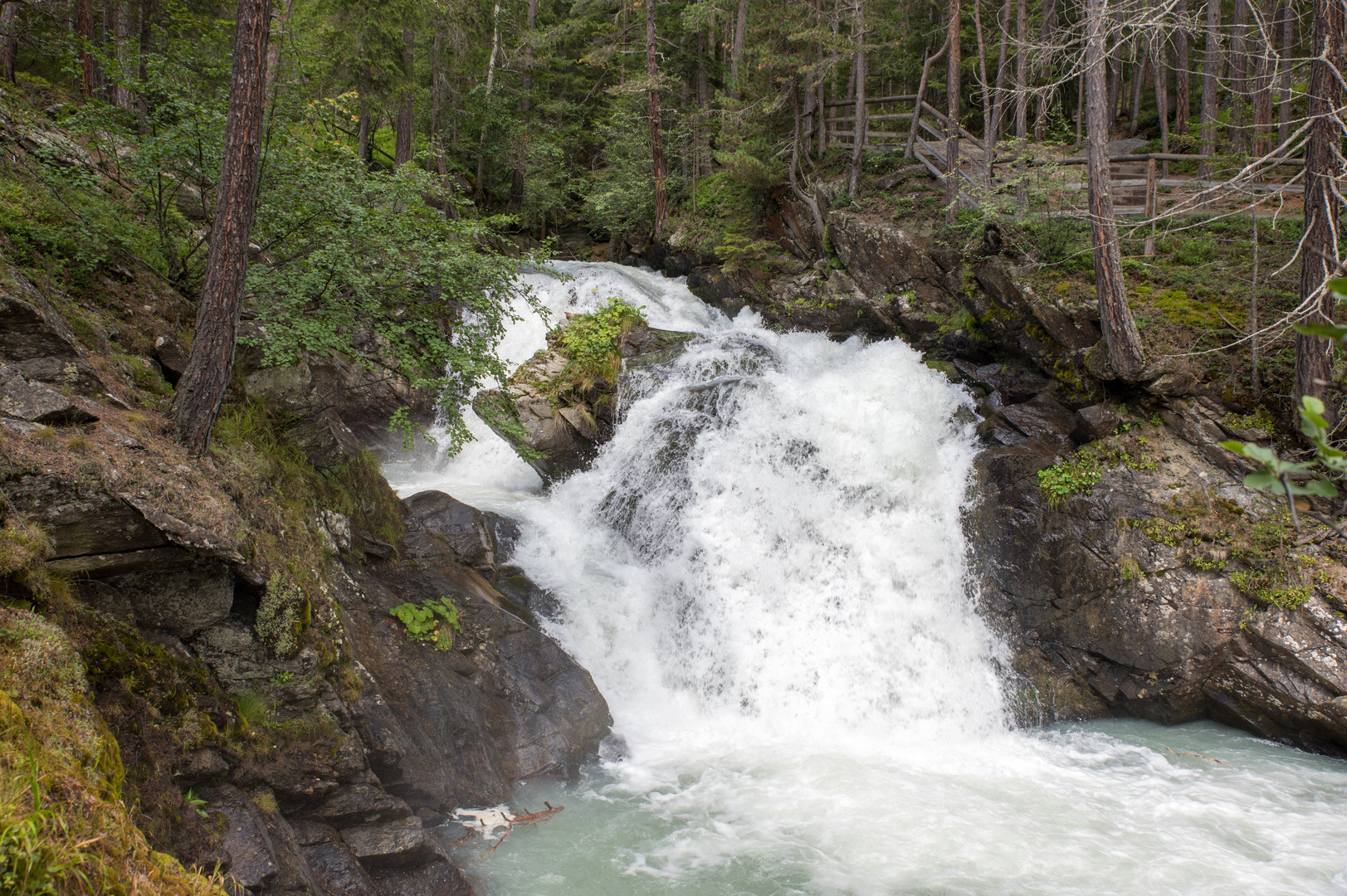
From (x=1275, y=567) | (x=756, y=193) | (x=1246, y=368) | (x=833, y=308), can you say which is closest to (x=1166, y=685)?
(x=1275, y=567)

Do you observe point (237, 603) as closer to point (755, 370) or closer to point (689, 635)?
point (689, 635)

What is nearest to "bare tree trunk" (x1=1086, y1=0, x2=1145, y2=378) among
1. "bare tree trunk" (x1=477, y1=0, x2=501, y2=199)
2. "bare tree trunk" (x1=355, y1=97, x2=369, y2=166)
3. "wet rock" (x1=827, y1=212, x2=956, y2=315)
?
"wet rock" (x1=827, y1=212, x2=956, y2=315)

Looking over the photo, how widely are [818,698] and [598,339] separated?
7786 mm

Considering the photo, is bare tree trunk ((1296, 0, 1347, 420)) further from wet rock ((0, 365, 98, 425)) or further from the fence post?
wet rock ((0, 365, 98, 425))

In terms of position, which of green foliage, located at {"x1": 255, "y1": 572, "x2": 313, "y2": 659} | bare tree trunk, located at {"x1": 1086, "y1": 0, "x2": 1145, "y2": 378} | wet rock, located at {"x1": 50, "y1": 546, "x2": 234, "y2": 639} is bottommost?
green foliage, located at {"x1": 255, "y1": 572, "x2": 313, "y2": 659}

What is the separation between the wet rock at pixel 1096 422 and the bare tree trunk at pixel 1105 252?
56 centimetres

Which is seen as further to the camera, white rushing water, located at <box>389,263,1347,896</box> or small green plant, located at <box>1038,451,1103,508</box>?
small green plant, located at <box>1038,451,1103,508</box>

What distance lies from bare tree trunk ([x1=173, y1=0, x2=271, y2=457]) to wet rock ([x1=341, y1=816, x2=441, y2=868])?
3.19 metres

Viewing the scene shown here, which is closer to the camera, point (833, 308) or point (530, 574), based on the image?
point (530, 574)

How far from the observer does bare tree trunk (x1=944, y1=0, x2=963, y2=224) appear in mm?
12964

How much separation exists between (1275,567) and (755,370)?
7880 millimetres

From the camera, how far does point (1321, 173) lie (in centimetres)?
746

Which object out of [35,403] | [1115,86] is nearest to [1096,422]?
[35,403]

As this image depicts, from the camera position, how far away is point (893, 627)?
9.21 m
